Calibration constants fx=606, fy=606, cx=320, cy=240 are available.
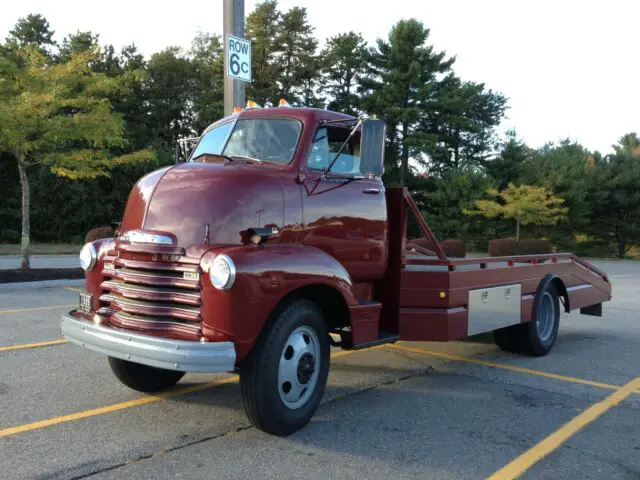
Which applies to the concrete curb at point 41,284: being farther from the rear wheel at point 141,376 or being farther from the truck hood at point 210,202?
the truck hood at point 210,202

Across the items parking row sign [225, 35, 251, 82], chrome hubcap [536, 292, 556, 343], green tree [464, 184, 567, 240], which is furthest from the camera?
green tree [464, 184, 567, 240]

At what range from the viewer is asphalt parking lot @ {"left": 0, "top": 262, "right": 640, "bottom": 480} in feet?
12.5

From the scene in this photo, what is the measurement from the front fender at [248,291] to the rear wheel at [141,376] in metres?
1.50

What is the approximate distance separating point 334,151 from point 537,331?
12.0ft

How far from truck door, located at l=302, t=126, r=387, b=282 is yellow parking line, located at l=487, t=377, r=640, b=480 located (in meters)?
1.93

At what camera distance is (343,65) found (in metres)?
44.9

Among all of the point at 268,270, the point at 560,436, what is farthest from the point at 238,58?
the point at 560,436

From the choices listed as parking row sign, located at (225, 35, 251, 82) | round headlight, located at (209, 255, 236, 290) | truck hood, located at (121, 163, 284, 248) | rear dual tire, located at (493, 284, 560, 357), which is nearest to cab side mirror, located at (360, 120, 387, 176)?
truck hood, located at (121, 163, 284, 248)

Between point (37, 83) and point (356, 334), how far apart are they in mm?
12737

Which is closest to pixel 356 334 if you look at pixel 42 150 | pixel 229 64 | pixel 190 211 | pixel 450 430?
pixel 450 430

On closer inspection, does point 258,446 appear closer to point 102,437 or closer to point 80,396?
point 102,437

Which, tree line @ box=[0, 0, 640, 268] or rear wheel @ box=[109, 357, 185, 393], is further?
tree line @ box=[0, 0, 640, 268]

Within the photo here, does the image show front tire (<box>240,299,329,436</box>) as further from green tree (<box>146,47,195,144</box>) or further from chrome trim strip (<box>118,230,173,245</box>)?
green tree (<box>146,47,195,144</box>)

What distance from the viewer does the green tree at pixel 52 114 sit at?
13734 mm
